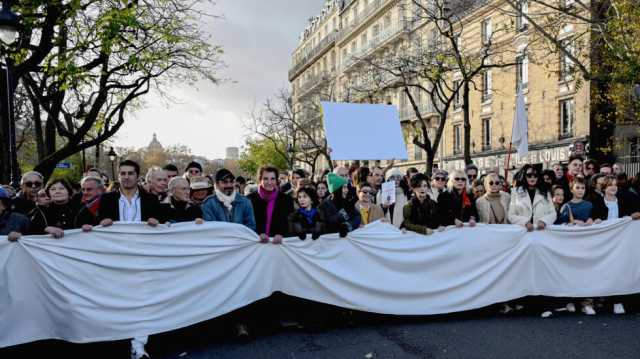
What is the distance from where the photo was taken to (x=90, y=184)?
222 inches

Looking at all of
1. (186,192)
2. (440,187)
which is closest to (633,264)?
A: (440,187)

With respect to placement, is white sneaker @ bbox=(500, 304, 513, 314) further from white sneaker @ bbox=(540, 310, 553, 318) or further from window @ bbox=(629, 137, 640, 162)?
window @ bbox=(629, 137, 640, 162)

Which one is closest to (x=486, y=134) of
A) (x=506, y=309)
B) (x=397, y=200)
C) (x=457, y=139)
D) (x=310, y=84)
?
(x=457, y=139)

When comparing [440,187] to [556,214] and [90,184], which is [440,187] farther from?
[90,184]

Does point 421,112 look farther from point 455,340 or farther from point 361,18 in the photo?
point 455,340

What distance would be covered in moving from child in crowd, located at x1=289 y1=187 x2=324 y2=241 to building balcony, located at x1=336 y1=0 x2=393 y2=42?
130ft

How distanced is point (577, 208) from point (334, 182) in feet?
10.8

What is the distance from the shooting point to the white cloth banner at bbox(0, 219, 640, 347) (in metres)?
4.72

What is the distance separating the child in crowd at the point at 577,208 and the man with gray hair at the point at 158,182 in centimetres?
527

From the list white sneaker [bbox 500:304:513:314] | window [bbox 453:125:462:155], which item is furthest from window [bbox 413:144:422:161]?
white sneaker [bbox 500:304:513:314]

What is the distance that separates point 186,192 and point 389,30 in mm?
39653

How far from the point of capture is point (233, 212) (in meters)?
5.77

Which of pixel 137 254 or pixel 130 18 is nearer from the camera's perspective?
pixel 137 254

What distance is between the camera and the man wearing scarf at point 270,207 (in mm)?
5910
